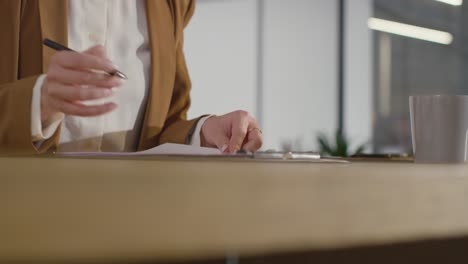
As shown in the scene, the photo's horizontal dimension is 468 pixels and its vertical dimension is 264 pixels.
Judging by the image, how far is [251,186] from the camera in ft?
0.78

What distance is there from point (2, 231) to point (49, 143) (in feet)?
3.40

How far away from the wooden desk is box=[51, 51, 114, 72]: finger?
1.48 feet

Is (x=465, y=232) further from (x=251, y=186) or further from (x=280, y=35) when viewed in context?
(x=280, y=35)

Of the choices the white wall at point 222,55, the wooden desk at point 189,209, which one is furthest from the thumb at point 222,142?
the white wall at point 222,55

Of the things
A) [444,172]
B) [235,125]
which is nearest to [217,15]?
[235,125]

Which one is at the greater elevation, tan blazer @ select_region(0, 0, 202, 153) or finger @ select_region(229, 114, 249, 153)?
tan blazer @ select_region(0, 0, 202, 153)

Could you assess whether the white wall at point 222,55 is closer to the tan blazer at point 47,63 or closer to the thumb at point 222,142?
the tan blazer at point 47,63

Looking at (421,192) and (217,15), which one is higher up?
(217,15)

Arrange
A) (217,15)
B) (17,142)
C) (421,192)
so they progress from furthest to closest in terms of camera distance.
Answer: (217,15) → (17,142) → (421,192)

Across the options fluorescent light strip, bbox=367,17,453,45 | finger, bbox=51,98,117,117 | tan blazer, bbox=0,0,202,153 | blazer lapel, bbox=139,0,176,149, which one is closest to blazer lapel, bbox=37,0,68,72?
tan blazer, bbox=0,0,202,153

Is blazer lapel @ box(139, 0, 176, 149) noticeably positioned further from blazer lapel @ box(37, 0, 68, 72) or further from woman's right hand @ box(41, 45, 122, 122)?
woman's right hand @ box(41, 45, 122, 122)

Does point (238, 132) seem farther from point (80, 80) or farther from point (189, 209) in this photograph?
point (189, 209)

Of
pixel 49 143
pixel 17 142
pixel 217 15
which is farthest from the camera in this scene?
pixel 217 15

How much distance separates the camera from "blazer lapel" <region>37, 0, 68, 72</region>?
1326 millimetres
